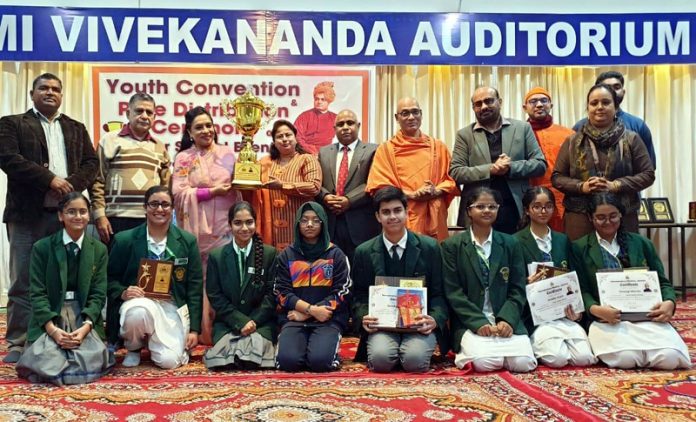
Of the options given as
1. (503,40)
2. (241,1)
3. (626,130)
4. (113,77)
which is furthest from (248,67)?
(626,130)

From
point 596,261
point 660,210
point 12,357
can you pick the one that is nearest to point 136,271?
point 12,357

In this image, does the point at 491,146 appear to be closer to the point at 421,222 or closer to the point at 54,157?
the point at 421,222

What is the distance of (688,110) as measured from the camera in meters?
6.63

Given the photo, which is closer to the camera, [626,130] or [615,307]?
[615,307]

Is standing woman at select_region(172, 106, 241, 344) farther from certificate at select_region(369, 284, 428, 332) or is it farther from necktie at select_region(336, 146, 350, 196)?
certificate at select_region(369, 284, 428, 332)

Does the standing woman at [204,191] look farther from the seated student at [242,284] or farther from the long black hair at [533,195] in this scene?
the long black hair at [533,195]

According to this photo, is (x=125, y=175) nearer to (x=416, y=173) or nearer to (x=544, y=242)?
(x=416, y=173)

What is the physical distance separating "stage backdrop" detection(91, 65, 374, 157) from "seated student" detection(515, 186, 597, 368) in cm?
270

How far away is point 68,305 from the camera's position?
339 centimetres

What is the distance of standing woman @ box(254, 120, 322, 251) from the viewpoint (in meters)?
4.46

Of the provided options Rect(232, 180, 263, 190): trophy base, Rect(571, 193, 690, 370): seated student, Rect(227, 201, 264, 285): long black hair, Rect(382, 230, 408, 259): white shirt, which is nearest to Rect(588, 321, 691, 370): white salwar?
Rect(571, 193, 690, 370): seated student

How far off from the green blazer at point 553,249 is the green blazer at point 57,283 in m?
2.44

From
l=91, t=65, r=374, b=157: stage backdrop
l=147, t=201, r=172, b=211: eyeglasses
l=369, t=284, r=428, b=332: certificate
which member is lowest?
l=369, t=284, r=428, b=332: certificate

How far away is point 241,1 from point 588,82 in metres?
3.69
